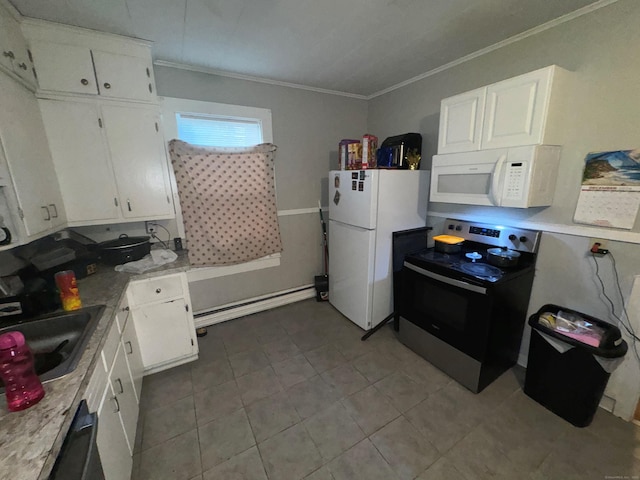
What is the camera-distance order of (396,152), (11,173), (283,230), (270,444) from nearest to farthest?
(11,173), (270,444), (396,152), (283,230)

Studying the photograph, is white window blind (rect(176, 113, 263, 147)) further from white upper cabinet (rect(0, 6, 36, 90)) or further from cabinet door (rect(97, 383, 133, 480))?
cabinet door (rect(97, 383, 133, 480))

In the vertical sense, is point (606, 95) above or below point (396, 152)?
above

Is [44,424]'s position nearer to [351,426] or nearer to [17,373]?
[17,373]

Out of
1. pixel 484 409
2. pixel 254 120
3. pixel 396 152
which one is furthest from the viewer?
pixel 254 120

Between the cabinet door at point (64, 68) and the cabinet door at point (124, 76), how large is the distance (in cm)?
5

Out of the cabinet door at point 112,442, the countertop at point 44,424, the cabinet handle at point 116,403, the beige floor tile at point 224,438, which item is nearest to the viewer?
the countertop at point 44,424

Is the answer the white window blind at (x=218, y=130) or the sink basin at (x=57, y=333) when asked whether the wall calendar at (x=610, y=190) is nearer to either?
the white window blind at (x=218, y=130)

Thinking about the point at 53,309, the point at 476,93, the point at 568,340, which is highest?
the point at 476,93

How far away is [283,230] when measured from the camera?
9.82ft

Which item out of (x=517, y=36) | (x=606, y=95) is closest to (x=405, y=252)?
(x=606, y=95)

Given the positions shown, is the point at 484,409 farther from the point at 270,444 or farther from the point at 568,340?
the point at 270,444

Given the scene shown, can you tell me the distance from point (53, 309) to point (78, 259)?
0.53m

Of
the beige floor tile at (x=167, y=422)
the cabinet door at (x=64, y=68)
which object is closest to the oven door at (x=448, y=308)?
the beige floor tile at (x=167, y=422)

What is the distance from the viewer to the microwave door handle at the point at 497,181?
168 cm
